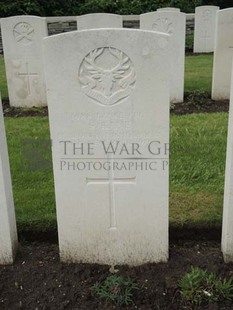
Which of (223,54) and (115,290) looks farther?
(223,54)

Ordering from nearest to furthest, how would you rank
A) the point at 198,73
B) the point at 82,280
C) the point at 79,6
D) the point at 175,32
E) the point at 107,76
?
the point at 107,76, the point at 82,280, the point at 175,32, the point at 198,73, the point at 79,6

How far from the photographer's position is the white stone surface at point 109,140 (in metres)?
2.38

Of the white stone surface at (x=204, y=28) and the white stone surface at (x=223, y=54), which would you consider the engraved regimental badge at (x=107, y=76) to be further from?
the white stone surface at (x=204, y=28)

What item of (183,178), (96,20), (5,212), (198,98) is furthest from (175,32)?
(5,212)

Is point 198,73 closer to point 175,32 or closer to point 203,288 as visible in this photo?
point 175,32

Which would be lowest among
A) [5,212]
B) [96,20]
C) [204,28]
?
[5,212]

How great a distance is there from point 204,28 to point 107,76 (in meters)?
11.5

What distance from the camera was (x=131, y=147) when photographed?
2.59m

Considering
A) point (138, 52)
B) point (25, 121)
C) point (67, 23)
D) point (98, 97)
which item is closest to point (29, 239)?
point (98, 97)

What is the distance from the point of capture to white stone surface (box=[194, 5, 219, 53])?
1281 centimetres

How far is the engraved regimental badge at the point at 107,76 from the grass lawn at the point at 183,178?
1.25 metres

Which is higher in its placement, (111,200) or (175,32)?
(175,32)

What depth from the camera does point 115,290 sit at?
2541 mm

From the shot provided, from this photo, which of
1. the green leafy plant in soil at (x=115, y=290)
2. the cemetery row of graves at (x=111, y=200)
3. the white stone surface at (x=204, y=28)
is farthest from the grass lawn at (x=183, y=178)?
the white stone surface at (x=204, y=28)
